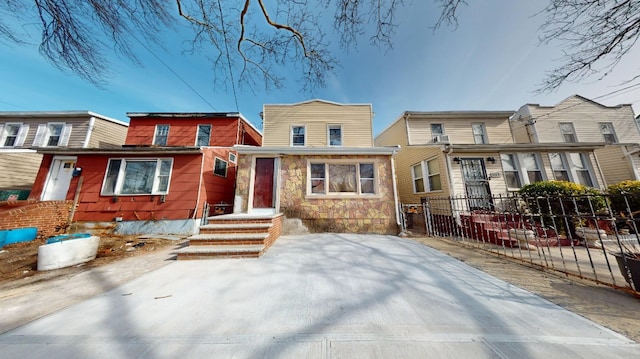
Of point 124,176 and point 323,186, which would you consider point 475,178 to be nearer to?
point 323,186

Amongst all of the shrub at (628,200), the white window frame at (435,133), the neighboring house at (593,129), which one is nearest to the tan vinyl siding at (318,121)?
the white window frame at (435,133)

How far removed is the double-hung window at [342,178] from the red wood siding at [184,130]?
599 cm

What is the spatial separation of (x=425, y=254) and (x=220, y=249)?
430 cm

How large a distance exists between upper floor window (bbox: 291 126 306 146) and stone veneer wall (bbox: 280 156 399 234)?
8.96 ft

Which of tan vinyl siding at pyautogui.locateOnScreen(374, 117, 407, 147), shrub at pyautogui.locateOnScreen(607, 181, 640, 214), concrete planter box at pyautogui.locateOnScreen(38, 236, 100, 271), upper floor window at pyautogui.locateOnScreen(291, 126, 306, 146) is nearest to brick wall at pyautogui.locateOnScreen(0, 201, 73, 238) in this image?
concrete planter box at pyautogui.locateOnScreen(38, 236, 100, 271)

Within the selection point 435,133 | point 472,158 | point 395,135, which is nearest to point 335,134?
point 395,135

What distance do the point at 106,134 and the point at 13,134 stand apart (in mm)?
4878

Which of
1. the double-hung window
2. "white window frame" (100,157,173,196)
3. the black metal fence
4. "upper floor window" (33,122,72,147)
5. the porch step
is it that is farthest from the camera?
"upper floor window" (33,122,72,147)

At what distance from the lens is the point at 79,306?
7.04 feet

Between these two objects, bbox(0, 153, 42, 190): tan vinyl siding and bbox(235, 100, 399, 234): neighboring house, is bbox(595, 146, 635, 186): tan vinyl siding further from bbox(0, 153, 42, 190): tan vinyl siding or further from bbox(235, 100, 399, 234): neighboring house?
bbox(0, 153, 42, 190): tan vinyl siding

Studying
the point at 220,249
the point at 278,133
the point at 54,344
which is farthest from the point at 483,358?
the point at 278,133

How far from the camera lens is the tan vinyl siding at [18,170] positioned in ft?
31.5

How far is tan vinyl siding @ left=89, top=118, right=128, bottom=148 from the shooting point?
10.9m

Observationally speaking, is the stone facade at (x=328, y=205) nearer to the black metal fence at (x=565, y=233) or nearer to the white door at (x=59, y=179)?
the black metal fence at (x=565, y=233)
